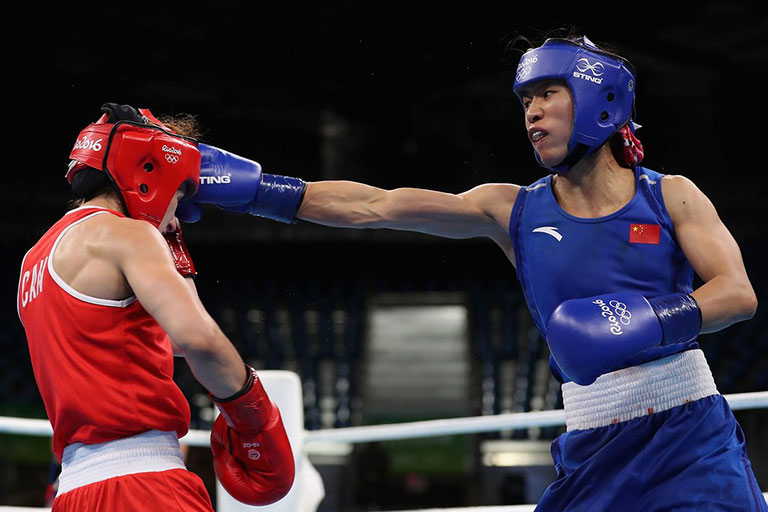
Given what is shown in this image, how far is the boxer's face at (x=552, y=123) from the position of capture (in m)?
2.00

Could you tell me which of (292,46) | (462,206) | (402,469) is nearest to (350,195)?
(462,206)

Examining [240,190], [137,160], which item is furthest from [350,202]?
[137,160]

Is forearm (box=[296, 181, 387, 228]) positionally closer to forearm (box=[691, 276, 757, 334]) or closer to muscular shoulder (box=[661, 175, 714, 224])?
muscular shoulder (box=[661, 175, 714, 224])

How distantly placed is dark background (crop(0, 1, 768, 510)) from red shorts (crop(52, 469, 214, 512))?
798 cm

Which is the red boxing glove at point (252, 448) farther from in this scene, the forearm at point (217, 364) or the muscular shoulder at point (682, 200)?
the muscular shoulder at point (682, 200)

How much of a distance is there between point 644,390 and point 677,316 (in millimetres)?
209

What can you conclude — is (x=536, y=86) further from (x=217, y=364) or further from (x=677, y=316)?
(x=217, y=364)

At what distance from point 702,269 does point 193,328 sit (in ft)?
3.50

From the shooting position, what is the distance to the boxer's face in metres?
2.00

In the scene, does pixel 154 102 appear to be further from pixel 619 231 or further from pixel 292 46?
pixel 619 231

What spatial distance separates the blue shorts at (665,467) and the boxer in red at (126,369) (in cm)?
62

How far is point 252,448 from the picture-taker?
1646 millimetres

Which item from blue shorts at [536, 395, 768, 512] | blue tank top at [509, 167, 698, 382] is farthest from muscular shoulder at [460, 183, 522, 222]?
blue shorts at [536, 395, 768, 512]

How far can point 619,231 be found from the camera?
74.6 inches
